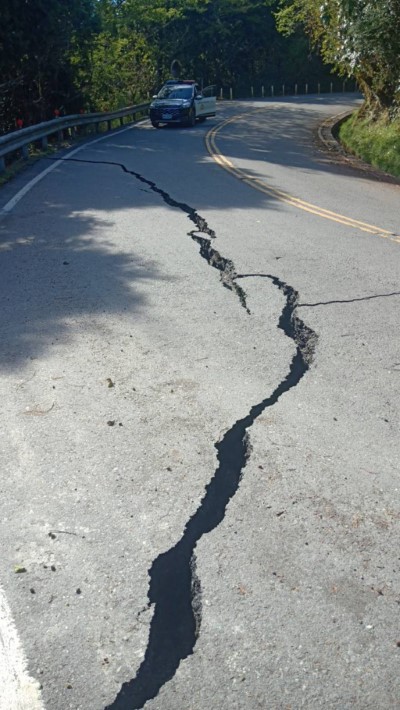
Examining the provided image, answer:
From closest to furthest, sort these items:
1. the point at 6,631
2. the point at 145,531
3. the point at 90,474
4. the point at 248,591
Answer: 1. the point at 6,631
2. the point at 248,591
3. the point at 145,531
4. the point at 90,474

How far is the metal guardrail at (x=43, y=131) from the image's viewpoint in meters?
16.9

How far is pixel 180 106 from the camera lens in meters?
29.0

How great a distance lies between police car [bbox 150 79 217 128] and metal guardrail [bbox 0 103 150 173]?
1.84m

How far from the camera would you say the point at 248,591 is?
3.37 m

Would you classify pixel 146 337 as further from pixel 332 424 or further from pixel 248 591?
pixel 248 591

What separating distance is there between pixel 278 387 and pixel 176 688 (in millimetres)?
2814

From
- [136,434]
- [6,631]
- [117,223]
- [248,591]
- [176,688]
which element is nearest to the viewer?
[176,688]

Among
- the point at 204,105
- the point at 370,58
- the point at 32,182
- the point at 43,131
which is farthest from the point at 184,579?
the point at 204,105

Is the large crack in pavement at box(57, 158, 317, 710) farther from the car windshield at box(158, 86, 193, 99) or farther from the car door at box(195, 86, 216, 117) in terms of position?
the car door at box(195, 86, 216, 117)

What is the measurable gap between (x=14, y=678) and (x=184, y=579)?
88 cm

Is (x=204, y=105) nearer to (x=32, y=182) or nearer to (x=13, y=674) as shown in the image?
(x=32, y=182)

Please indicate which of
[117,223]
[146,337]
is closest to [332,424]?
[146,337]

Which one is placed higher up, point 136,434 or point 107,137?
point 136,434

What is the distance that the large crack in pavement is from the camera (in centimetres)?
293
